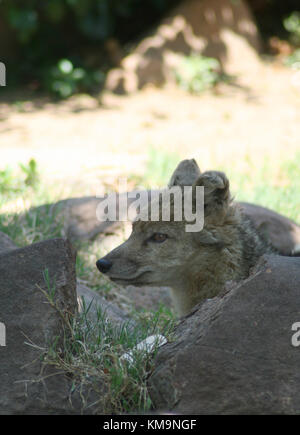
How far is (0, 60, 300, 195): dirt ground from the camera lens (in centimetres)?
909

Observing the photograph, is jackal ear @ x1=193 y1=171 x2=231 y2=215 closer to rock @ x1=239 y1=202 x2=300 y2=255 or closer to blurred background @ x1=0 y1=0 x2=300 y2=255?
rock @ x1=239 y1=202 x2=300 y2=255

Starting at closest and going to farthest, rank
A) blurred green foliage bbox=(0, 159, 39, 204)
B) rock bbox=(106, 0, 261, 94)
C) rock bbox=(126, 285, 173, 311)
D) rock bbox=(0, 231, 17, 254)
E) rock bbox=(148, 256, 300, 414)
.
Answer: rock bbox=(148, 256, 300, 414)
rock bbox=(0, 231, 17, 254)
rock bbox=(126, 285, 173, 311)
blurred green foliage bbox=(0, 159, 39, 204)
rock bbox=(106, 0, 261, 94)

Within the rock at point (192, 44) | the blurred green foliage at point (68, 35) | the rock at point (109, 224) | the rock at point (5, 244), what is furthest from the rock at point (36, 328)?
the rock at point (192, 44)

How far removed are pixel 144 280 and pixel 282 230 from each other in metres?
2.38

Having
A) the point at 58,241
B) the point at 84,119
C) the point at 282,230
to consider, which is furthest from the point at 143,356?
the point at 84,119

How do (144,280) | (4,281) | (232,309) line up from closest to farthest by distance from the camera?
(232,309), (4,281), (144,280)

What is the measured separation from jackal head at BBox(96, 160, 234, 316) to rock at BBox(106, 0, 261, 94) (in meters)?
9.46

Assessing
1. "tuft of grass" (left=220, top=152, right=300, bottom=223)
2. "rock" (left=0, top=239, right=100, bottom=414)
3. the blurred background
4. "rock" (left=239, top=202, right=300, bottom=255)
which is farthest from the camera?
the blurred background

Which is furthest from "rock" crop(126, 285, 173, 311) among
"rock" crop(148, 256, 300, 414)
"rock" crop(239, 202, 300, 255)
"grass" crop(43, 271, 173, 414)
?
"rock" crop(148, 256, 300, 414)

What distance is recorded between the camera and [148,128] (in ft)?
36.6

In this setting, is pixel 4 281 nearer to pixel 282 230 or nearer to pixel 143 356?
pixel 143 356

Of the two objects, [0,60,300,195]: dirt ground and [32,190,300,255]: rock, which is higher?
[0,60,300,195]: dirt ground

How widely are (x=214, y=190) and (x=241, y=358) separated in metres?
1.41

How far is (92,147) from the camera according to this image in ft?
32.7
